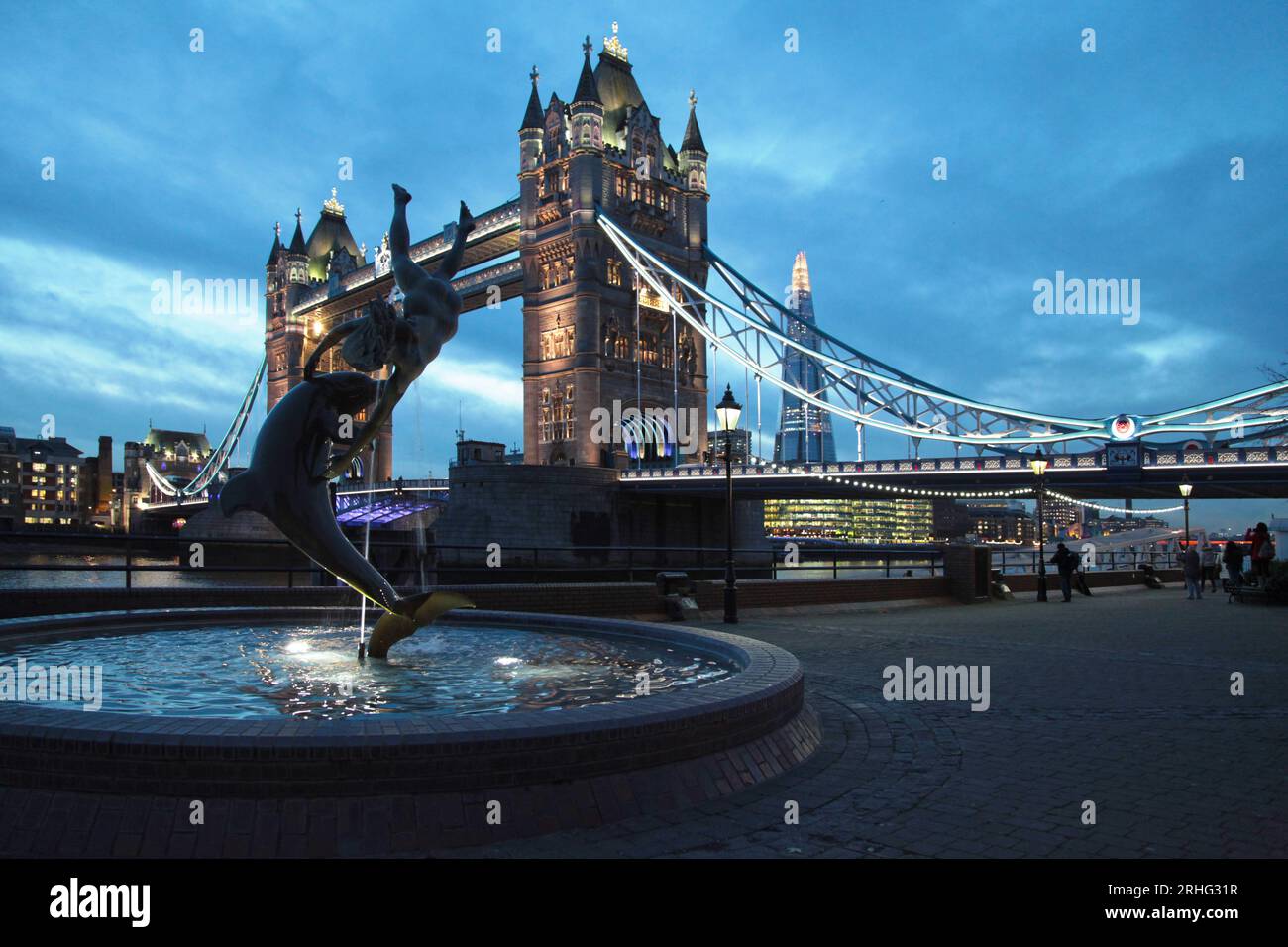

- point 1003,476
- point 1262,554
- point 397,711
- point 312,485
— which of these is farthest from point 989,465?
point 397,711

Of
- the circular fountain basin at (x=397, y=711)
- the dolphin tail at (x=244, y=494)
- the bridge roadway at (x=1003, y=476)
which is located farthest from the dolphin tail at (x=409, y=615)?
the bridge roadway at (x=1003, y=476)

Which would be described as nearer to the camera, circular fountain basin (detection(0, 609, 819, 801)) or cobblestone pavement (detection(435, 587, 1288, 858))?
circular fountain basin (detection(0, 609, 819, 801))

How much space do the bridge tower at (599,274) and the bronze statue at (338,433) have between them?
5388 cm

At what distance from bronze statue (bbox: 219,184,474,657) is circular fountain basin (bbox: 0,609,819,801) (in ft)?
2.58

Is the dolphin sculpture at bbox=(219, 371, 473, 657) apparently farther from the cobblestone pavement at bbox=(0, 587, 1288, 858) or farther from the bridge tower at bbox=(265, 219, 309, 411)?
the bridge tower at bbox=(265, 219, 309, 411)

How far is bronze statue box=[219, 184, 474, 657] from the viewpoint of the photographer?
25.1ft

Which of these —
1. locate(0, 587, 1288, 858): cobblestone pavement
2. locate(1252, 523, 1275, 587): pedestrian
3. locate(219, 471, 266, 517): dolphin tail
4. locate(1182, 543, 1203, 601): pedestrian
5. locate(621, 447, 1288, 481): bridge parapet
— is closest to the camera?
locate(0, 587, 1288, 858): cobblestone pavement

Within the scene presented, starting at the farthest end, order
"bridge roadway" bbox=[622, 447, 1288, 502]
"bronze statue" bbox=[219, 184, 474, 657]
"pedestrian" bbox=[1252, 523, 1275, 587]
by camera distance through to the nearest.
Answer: "bridge roadway" bbox=[622, 447, 1288, 502] → "pedestrian" bbox=[1252, 523, 1275, 587] → "bronze statue" bbox=[219, 184, 474, 657]

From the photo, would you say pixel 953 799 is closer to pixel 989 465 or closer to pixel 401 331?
pixel 401 331

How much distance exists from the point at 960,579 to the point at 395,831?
20073mm

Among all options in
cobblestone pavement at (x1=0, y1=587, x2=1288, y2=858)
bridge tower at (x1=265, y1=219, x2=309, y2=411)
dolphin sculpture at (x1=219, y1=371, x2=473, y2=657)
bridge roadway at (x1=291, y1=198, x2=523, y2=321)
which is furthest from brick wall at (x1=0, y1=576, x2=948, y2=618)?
bridge tower at (x1=265, y1=219, x2=309, y2=411)

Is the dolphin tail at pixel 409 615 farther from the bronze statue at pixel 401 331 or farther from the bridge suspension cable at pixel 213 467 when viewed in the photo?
the bridge suspension cable at pixel 213 467

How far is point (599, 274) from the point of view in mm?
65938

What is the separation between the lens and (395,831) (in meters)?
4.42
